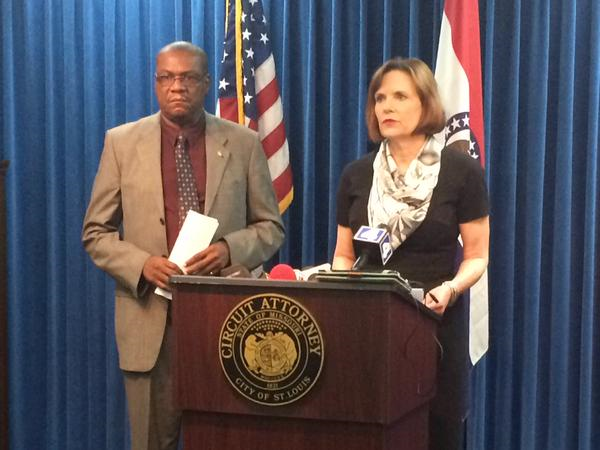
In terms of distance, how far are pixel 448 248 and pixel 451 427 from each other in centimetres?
51

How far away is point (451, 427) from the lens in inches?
91.4

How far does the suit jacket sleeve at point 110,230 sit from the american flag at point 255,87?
39.5 inches

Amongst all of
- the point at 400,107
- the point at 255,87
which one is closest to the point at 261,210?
the point at 400,107

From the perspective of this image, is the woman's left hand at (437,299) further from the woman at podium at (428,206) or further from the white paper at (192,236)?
the white paper at (192,236)

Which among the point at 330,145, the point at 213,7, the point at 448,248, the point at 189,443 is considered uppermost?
the point at 213,7

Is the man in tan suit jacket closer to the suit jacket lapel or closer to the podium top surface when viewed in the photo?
the suit jacket lapel

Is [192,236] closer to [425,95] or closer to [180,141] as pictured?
[180,141]

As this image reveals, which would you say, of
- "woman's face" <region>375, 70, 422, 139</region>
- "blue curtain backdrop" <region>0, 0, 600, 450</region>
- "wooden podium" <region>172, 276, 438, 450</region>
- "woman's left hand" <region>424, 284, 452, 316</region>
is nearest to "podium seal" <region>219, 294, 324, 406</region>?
"wooden podium" <region>172, 276, 438, 450</region>

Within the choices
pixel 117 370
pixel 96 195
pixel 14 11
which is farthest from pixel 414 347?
pixel 14 11

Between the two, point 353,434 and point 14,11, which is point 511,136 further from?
point 14,11

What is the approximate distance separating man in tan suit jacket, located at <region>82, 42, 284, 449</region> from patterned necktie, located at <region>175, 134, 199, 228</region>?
4cm

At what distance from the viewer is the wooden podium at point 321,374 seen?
171 cm

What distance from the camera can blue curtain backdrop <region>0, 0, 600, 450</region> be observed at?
3.56 metres

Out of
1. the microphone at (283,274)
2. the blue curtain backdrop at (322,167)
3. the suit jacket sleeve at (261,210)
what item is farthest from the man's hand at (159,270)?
the blue curtain backdrop at (322,167)
